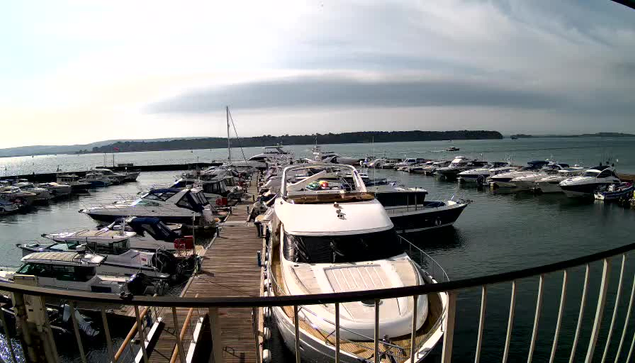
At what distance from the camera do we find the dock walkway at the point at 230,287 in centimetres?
788

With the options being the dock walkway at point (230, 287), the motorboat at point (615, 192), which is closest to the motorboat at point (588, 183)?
the motorboat at point (615, 192)

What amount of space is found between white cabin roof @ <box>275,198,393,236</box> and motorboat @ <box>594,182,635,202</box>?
31.3m

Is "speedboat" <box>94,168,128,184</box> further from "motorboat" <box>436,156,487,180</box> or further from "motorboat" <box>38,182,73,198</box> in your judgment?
"motorboat" <box>436,156,487,180</box>

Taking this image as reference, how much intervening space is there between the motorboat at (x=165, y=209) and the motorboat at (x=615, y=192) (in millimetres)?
32869

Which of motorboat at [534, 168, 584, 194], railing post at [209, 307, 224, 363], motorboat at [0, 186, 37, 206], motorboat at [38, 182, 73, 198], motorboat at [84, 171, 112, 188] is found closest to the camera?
railing post at [209, 307, 224, 363]

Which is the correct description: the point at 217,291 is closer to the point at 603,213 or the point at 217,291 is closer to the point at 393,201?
the point at 393,201

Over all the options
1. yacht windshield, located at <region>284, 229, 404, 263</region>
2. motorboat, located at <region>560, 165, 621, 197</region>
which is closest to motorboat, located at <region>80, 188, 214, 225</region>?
yacht windshield, located at <region>284, 229, 404, 263</region>

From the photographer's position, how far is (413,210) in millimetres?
23312

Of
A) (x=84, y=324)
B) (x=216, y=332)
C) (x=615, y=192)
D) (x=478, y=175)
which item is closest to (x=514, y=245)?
(x=615, y=192)

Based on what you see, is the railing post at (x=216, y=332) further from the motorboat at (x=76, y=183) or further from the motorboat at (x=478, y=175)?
the motorboat at (x=76, y=183)

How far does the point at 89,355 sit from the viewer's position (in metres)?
10.9

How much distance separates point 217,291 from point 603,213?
30.0 m

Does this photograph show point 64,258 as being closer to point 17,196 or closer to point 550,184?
point 17,196

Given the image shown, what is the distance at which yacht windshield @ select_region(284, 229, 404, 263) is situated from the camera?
8.55 metres
